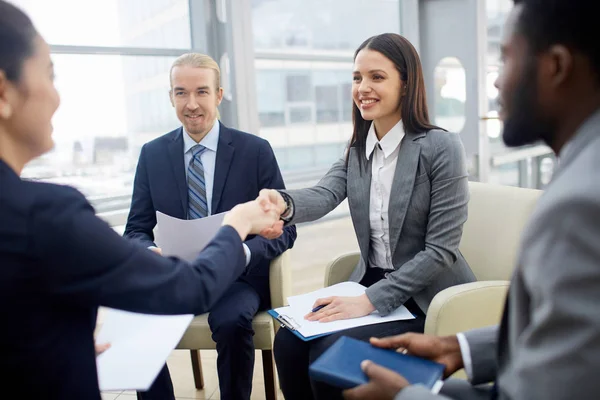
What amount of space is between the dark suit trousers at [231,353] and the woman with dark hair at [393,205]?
0.60 ft

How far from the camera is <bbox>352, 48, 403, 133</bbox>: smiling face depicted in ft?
6.40

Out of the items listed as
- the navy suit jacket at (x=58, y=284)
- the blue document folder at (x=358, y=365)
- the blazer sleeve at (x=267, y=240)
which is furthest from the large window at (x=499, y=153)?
the navy suit jacket at (x=58, y=284)

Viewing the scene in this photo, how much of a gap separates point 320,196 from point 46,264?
4.28 ft

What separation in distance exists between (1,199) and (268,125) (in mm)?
3597

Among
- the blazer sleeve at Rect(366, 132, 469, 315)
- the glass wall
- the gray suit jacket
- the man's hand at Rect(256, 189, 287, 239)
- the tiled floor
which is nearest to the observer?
the gray suit jacket

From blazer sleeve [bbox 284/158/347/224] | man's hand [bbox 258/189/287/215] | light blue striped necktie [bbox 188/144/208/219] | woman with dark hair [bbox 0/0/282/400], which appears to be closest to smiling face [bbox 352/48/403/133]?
blazer sleeve [bbox 284/158/347/224]

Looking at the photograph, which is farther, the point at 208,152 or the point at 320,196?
the point at 208,152

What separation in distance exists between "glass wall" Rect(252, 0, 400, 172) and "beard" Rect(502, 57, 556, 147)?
11.3ft

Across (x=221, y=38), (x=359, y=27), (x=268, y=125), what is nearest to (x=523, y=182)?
(x=359, y=27)

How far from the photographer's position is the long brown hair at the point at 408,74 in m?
1.94

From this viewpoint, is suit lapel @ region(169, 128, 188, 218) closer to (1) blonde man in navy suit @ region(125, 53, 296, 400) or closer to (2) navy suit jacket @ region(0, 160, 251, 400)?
(1) blonde man in navy suit @ region(125, 53, 296, 400)

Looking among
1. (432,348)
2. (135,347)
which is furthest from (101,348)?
(432,348)

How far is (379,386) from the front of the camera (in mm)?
1077

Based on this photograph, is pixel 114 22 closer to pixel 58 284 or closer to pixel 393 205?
pixel 393 205
